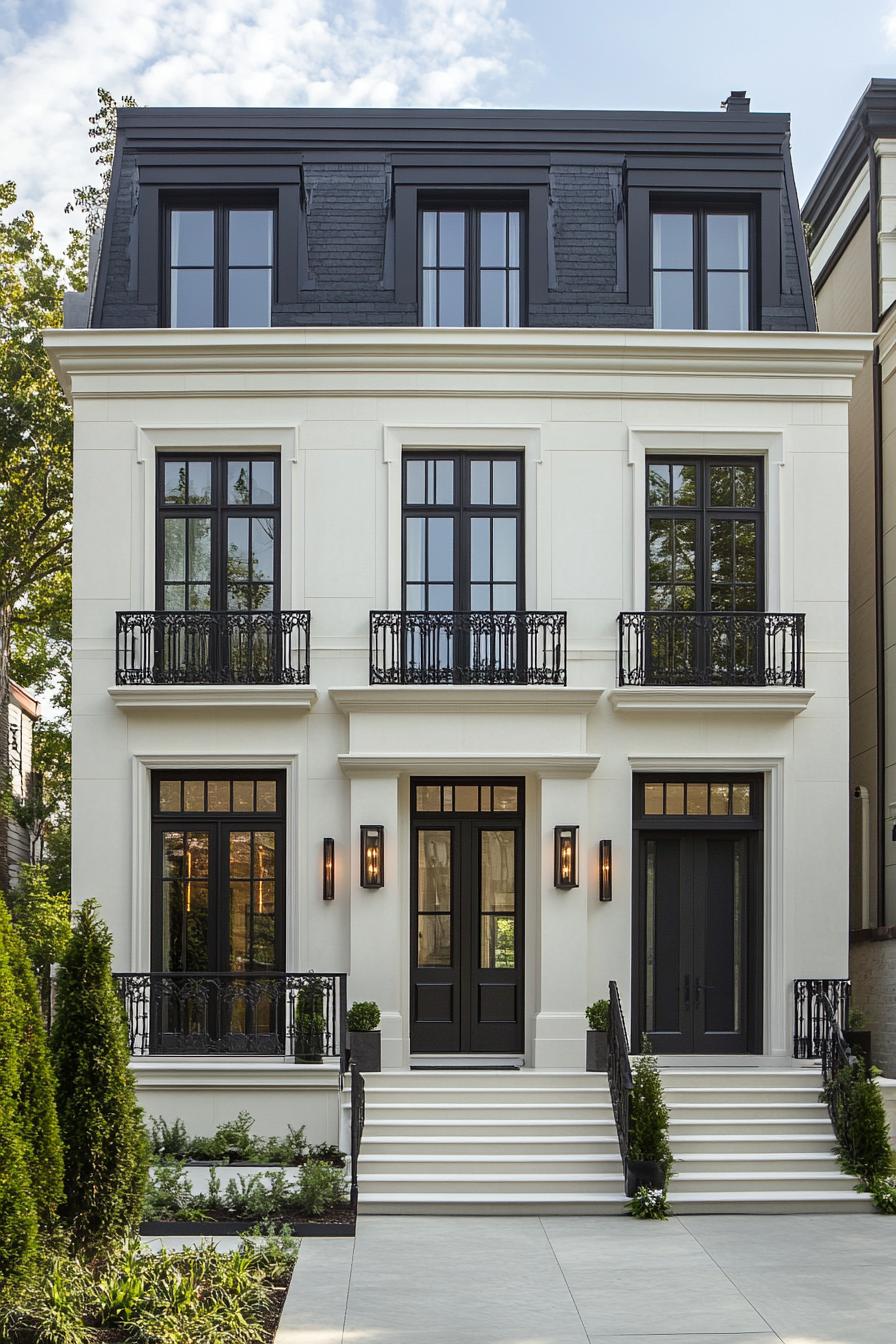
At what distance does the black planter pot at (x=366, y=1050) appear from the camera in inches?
581

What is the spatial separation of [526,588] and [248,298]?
460cm

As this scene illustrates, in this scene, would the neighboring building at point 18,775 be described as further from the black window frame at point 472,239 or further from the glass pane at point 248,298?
the black window frame at point 472,239

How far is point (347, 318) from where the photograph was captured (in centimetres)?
1653

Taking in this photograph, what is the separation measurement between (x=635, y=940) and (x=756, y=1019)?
5.09 ft

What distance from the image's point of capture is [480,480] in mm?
A: 16453

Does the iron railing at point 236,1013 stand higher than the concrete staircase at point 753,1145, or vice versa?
the iron railing at point 236,1013

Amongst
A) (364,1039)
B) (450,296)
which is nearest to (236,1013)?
(364,1039)

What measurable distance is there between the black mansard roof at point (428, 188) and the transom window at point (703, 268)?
0.74 feet

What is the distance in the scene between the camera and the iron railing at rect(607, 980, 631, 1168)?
13.2 meters

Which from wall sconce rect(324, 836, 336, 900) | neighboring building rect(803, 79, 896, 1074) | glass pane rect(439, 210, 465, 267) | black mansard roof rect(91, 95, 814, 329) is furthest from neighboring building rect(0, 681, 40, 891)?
neighboring building rect(803, 79, 896, 1074)

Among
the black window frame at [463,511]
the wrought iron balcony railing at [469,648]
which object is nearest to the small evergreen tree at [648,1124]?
the wrought iron balcony railing at [469,648]

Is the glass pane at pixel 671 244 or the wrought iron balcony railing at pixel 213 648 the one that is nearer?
the wrought iron balcony railing at pixel 213 648

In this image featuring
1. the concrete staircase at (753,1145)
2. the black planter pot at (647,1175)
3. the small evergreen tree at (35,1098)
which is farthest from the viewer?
the concrete staircase at (753,1145)

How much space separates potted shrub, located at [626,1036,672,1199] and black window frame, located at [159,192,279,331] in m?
9.27
